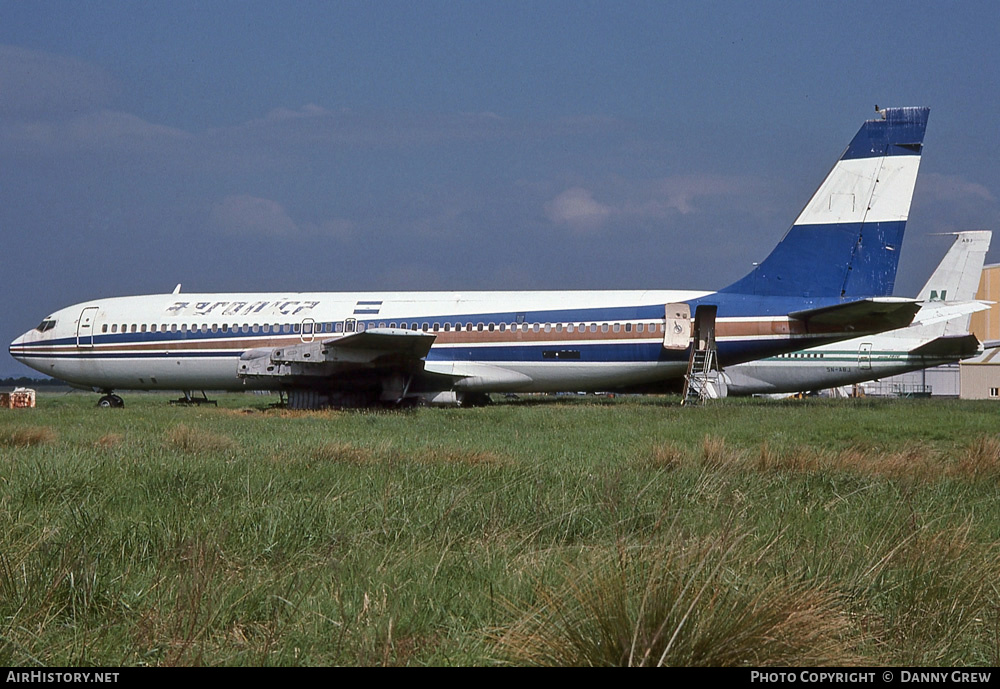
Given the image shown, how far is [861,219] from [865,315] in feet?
8.27

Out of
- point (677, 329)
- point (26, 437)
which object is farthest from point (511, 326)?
point (26, 437)

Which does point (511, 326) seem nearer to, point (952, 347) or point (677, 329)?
point (677, 329)

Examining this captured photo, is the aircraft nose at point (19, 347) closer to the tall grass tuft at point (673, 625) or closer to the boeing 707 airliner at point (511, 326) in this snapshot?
the boeing 707 airliner at point (511, 326)

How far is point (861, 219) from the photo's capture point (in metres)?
22.8

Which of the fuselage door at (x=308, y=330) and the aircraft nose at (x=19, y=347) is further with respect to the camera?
the aircraft nose at (x=19, y=347)

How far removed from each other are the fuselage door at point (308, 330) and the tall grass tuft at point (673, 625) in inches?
896

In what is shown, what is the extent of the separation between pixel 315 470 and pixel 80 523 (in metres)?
2.56

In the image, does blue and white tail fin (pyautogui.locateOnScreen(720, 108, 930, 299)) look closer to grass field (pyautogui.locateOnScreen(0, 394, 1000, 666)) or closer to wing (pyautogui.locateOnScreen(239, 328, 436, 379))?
wing (pyautogui.locateOnScreen(239, 328, 436, 379))

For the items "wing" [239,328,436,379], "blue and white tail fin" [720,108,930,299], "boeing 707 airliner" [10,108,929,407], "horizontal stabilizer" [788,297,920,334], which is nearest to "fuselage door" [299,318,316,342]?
"boeing 707 airliner" [10,108,929,407]

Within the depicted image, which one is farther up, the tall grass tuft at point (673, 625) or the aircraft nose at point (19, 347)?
the aircraft nose at point (19, 347)

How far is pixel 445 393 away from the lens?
25.0 meters

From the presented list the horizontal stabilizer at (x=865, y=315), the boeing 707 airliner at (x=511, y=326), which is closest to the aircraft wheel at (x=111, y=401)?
the boeing 707 airliner at (x=511, y=326)

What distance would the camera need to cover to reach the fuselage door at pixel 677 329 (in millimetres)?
23891

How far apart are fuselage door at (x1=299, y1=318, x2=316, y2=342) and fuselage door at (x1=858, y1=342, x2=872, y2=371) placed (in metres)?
17.1
